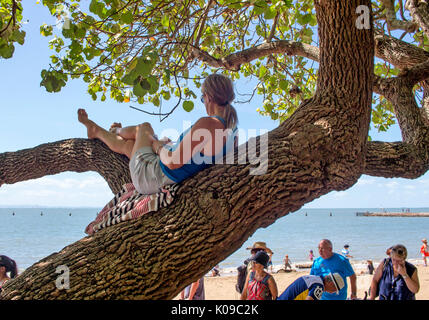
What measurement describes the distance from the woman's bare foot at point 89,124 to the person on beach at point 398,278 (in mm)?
3846

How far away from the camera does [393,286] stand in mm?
4418

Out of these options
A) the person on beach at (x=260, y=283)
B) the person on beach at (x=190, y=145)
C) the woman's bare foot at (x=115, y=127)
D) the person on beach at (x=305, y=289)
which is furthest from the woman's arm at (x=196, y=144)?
the person on beach at (x=260, y=283)

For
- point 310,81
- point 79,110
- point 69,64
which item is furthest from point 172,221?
point 310,81

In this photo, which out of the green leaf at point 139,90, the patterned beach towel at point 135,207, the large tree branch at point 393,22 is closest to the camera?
the patterned beach towel at point 135,207

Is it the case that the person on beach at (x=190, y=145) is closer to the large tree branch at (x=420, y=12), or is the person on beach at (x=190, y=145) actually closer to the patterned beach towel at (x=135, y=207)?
the patterned beach towel at (x=135, y=207)

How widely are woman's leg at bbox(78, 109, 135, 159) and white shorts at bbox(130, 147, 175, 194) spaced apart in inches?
14.8

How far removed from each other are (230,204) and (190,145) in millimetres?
473

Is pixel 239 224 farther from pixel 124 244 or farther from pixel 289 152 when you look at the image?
pixel 124 244

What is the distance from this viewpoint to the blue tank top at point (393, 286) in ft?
14.1

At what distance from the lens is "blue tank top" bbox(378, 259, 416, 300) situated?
431 cm

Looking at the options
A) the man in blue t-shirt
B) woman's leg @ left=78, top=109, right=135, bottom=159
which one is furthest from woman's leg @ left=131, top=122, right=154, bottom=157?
the man in blue t-shirt

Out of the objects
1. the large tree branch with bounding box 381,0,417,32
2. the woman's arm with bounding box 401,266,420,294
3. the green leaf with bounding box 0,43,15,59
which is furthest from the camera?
the large tree branch with bounding box 381,0,417,32

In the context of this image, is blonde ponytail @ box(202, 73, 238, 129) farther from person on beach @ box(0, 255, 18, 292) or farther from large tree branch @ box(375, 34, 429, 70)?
person on beach @ box(0, 255, 18, 292)
